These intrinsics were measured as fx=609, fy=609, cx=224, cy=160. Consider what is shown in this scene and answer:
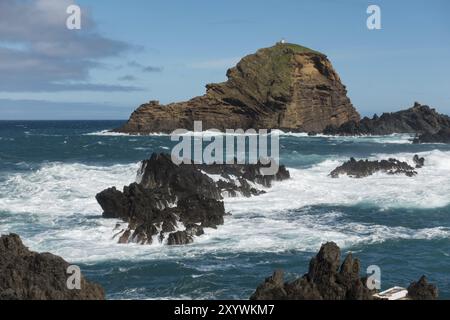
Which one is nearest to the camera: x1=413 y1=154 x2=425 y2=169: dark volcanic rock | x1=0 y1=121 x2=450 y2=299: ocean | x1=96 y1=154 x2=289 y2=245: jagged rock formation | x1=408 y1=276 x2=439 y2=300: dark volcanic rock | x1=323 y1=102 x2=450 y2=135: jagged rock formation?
x1=408 y1=276 x2=439 y2=300: dark volcanic rock

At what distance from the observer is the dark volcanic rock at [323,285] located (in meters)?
14.7

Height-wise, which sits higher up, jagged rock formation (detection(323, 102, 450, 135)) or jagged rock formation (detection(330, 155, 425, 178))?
jagged rock formation (detection(323, 102, 450, 135))

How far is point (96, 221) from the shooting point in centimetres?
3053

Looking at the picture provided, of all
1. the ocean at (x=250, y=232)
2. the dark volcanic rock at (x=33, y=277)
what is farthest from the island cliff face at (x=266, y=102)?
the dark volcanic rock at (x=33, y=277)

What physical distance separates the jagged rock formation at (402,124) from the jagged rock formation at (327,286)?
3764 inches

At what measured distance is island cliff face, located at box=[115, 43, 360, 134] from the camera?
114 m

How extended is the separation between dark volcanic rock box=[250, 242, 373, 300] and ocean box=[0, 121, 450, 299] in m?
3.84

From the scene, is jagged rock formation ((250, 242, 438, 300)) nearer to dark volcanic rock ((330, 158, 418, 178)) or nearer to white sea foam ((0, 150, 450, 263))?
white sea foam ((0, 150, 450, 263))

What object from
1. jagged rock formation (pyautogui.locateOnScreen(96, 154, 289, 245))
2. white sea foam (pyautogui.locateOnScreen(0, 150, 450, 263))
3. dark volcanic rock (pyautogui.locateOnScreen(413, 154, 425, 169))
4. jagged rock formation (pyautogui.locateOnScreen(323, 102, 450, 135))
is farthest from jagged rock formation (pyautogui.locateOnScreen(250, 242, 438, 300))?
jagged rock formation (pyautogui.locateOnScreen(323, 102, 450, 135))

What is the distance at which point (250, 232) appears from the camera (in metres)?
27.9

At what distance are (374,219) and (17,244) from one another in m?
19.4

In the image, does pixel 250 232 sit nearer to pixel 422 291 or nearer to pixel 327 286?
pixel 327 286

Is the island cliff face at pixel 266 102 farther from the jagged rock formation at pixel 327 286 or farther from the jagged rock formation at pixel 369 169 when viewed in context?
the jagged rock formation at pixel 327 286

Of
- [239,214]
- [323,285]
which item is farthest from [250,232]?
[323,285]
